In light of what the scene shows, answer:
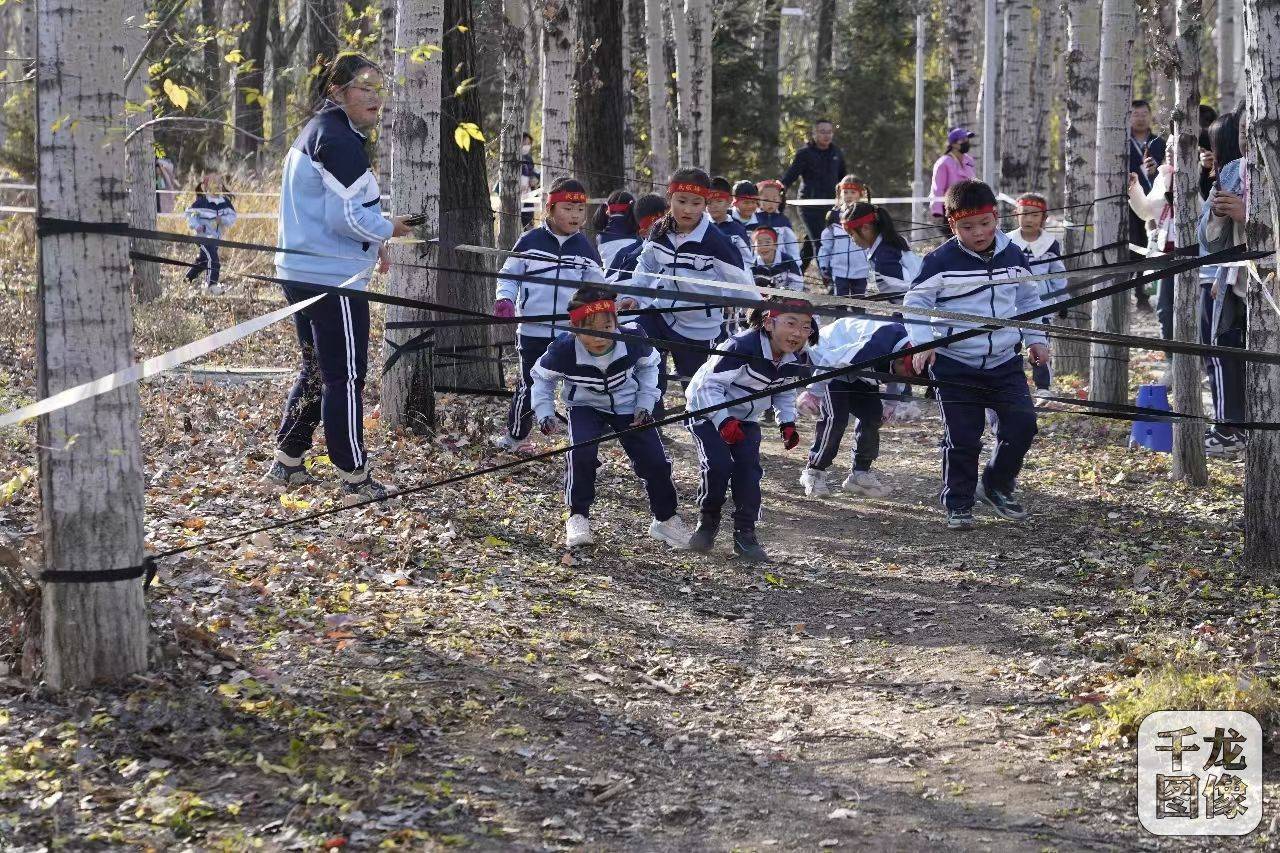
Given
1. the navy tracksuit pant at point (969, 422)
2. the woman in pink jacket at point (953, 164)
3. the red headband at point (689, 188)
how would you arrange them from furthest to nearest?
1. the woman in pink jacket at point (953, 164)
2. the red headband at point (689, 188)
3. the navy tracksuit pant at point (969, 422)

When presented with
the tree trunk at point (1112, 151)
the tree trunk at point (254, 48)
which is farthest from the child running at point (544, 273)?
the tree trunk at point (254, 48)

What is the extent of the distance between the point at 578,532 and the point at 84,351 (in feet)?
11.5

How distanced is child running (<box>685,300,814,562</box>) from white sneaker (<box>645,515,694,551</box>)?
61 millimetres

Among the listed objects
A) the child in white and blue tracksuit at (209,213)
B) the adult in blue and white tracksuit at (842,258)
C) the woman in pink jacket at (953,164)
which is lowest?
the adult in blue and white tracksuit at (842,258)

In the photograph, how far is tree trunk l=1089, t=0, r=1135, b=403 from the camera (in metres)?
11.0

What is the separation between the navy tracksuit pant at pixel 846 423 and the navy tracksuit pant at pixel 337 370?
3385 mm

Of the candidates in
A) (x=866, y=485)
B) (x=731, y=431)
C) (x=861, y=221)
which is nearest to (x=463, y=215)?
(x=861, y=221)

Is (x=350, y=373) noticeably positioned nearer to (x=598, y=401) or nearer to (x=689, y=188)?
(x=598, y=401)

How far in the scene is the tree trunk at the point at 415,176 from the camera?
347 inches

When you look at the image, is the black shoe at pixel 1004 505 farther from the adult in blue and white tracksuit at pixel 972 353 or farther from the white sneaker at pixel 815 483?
the white sneaker at pixel 815 483

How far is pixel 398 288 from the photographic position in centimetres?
939

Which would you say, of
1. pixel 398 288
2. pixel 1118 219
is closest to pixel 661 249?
pixel 398 288

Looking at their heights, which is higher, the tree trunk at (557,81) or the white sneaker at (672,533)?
the tree trunk at (557,81)

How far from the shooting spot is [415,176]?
29.8ft
